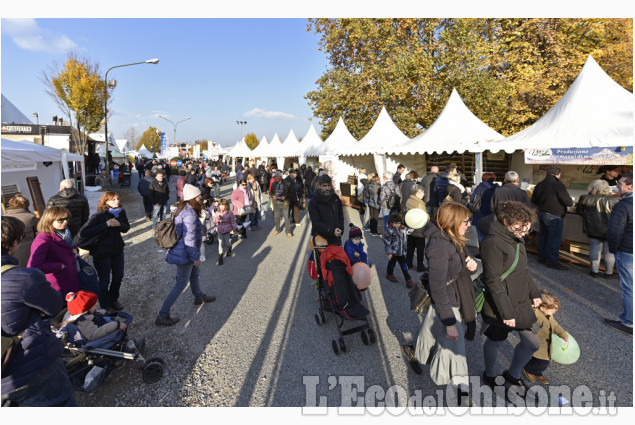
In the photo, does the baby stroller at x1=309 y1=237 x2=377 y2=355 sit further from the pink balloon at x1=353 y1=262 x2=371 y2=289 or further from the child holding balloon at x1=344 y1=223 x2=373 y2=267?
the child holding balloon at x1=344 y1=223 x2=373 y2=267

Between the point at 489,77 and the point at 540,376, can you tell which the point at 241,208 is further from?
the point at 489,77

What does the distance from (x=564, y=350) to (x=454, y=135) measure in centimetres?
842

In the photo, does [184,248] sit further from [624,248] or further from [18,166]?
[18,166]

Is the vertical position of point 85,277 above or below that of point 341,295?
above

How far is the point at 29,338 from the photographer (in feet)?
6.47

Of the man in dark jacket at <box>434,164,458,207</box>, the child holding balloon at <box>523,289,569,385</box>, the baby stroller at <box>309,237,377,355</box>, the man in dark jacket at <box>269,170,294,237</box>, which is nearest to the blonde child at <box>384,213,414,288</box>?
the baby stroller at <box>309,237,377,355</box>

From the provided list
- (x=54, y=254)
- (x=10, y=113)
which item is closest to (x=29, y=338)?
(x=54, y=254)

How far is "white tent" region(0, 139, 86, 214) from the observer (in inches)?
263

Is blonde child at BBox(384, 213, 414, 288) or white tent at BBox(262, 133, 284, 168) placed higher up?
white tent at BBox(262, 133, 284, 168)

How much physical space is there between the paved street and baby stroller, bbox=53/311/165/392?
177 millimetres

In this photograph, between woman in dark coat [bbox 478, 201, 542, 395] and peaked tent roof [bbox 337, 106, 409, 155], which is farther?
peaked tent roof [bbox 337, 106, 409, 155]

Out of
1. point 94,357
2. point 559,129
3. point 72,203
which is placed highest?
point 559,129

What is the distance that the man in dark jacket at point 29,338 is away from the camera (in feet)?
6.18

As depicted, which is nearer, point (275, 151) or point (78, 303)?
point (78, 303)
